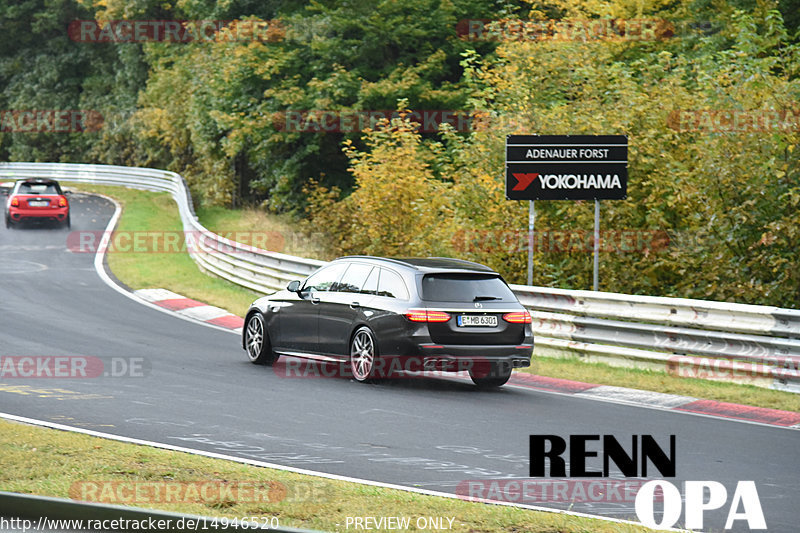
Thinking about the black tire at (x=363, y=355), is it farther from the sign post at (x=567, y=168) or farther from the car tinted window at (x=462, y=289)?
the sign post at (x=567, y=168)

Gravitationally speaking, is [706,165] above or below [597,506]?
above

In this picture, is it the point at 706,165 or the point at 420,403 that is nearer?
the point at 420,403

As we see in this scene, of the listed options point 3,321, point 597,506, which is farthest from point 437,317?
point 3,321

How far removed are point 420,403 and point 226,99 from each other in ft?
94.0

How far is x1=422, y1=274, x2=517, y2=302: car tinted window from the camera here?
1262 centimetres

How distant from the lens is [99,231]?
3362 centimetres

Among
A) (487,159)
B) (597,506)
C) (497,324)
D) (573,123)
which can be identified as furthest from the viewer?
(487,159)

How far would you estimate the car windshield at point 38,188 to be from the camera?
33438 millimetres

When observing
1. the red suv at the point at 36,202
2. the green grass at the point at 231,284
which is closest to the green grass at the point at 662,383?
the green grass at the point at 231,284

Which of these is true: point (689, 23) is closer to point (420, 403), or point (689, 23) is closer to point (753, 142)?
point (753, 142)

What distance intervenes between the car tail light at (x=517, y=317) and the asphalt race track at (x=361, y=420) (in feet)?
2.77

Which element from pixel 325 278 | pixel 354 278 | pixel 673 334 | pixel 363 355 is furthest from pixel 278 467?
pixel 673 334

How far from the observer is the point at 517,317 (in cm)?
1274

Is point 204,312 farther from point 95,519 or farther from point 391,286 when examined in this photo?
point 95,519
